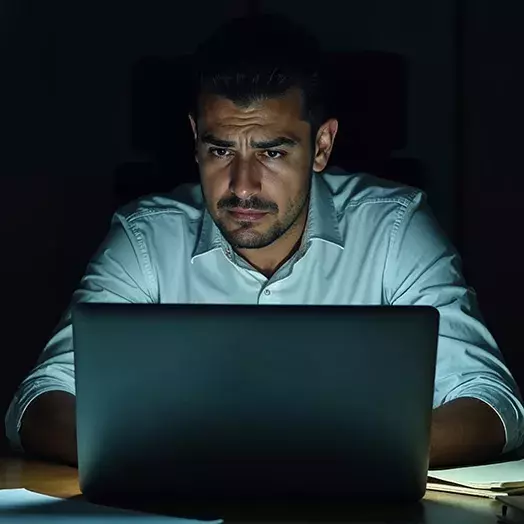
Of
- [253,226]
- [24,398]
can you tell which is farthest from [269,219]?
[24,398]

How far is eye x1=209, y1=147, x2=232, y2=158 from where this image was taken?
2.23m

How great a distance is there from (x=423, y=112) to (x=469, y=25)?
0.82ft

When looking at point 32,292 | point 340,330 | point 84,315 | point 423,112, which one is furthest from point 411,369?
point 32,292

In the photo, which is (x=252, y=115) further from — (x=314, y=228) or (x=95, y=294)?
(x=95, y=294)

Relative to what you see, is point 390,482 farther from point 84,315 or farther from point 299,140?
point 299,140

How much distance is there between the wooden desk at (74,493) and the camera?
132 centimetres

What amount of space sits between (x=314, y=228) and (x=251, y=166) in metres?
0.19

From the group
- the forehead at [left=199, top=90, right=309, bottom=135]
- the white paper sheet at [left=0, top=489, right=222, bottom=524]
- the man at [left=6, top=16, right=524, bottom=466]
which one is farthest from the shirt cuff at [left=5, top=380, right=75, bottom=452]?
the forehead at [left=199, top=90, right=309, bottom=135]

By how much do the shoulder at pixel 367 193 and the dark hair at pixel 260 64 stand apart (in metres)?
0.14

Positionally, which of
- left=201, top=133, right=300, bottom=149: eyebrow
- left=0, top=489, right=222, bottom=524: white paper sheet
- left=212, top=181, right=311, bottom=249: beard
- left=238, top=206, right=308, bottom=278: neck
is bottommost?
left=0, top=489, right=222, bottom=524: white paper sheet

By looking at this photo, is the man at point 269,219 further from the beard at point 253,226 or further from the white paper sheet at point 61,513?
the white paper sheet at point 61,513

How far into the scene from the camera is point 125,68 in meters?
2.87

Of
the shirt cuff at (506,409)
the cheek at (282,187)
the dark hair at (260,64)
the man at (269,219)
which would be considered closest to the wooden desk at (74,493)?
the shirt cuff at (506,409)

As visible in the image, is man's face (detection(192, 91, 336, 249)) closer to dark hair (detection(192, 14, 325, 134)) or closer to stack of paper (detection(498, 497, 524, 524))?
dark hair (detection(192, 14, 325, 134))
